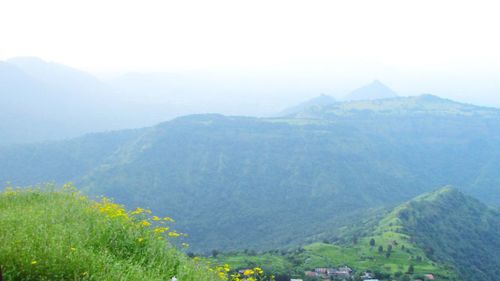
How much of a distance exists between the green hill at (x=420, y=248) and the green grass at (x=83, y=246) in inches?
1652

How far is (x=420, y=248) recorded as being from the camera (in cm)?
8838

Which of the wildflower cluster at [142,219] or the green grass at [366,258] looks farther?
the green grass at [366,258]

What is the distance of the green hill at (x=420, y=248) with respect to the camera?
7244 centimetres

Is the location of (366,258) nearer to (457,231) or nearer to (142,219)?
(457,231)

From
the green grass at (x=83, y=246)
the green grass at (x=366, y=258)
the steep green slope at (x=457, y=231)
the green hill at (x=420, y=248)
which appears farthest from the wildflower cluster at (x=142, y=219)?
the steep green slope at (x=457, y=231)

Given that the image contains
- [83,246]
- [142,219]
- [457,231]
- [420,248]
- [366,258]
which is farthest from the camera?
[457,231]

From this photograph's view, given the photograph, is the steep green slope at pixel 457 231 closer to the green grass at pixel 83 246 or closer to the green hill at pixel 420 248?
the green hill at pixel 420 248

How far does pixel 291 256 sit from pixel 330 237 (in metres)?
45.1

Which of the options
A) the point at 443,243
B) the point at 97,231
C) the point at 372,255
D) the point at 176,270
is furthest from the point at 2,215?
the point at 443,243

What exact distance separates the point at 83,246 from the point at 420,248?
89.5m

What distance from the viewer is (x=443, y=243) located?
10325cm

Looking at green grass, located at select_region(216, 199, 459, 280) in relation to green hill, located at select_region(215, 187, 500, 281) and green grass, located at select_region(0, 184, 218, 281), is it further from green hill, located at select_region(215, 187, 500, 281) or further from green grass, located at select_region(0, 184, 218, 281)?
green grass, located at select_region(0, 184, 218, 281)

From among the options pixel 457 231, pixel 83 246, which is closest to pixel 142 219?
pixel 83 246

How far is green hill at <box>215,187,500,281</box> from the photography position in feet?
238
